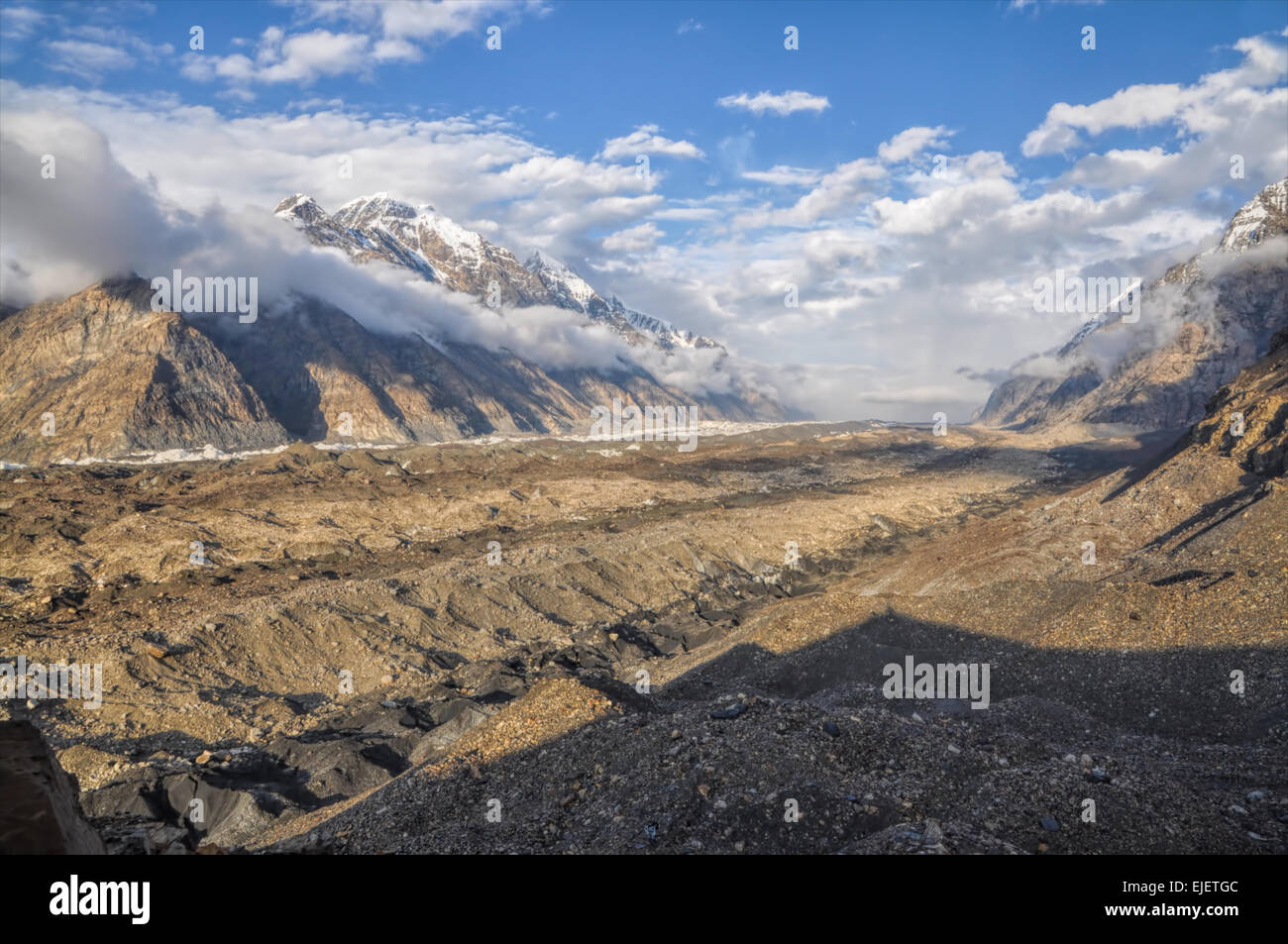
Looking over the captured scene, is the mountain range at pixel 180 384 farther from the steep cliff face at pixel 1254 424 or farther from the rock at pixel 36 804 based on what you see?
the steep cliff face at pixel 1254 424

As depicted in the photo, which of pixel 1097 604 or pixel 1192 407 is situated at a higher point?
pixel 1192 407

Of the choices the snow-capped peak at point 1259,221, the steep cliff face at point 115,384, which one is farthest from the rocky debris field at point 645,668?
the snow-capped peak at point 1259,221

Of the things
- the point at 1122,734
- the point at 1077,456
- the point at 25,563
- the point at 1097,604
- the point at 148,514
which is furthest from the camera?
the point at 1077,456

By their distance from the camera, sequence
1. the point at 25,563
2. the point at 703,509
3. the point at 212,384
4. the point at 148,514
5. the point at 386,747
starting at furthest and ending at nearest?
1. the point at 212,384
2. the point at 703,509
3. the point at 148,514
4. the point at 25,563
5. the point at 386,747

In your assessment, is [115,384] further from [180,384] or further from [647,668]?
[647,668]

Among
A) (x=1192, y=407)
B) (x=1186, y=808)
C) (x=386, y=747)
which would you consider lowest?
(x=386, y=747)

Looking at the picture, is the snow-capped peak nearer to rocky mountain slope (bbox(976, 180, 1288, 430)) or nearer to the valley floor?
rocky mountain slope (bbox(976, 180, 1288, 430))

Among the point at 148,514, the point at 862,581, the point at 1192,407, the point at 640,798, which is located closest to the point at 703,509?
the point at 862,581

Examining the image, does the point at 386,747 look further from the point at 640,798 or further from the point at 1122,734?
the point at 1122,734
